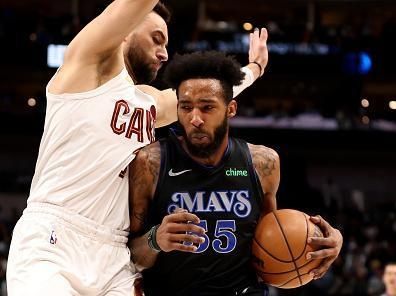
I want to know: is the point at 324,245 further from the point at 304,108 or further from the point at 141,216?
the point at 304,108

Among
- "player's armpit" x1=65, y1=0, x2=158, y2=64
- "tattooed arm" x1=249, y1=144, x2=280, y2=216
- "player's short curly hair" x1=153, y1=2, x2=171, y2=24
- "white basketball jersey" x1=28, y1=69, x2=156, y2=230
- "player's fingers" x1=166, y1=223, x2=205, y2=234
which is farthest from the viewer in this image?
"player's short curly hair" x1=153, y1=2, x2=171, y2=24

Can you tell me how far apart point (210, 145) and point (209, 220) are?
13.4 inches

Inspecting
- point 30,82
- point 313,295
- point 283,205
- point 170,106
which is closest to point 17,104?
point 30,82

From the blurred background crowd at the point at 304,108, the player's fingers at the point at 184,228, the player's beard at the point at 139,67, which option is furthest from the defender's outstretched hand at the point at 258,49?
the blurred background crowd at the point at 304,108

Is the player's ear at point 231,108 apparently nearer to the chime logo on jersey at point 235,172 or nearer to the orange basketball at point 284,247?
the chime logo on jersey at point 235,172

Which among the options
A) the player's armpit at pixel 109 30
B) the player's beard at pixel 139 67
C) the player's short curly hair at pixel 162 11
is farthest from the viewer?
the player's short curly hair at pixel 162 11

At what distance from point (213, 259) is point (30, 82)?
13.6 meters

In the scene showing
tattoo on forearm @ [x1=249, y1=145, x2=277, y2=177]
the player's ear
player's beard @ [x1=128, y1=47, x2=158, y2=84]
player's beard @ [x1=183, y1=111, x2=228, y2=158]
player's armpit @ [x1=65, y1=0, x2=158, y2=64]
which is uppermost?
player's armpit @ [x1=65, y1=0, x2=158, y2=64]

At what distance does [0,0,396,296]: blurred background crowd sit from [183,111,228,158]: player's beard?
10151 mm

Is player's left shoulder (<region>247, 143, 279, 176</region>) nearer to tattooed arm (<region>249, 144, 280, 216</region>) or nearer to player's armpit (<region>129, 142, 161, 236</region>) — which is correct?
tattooed arm (<region>249, 144, 280, 216</region>)

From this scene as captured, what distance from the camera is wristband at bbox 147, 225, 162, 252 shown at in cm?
324

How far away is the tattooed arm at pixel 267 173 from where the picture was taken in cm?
354

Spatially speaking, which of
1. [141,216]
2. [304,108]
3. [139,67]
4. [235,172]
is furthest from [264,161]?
[304,108]

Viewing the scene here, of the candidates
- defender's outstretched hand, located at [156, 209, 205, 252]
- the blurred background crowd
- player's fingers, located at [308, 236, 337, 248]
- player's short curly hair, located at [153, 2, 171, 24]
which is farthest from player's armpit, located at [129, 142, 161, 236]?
the blurred background crowd
